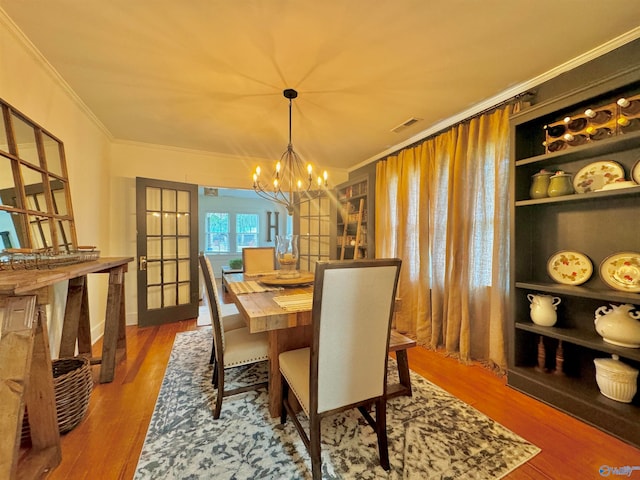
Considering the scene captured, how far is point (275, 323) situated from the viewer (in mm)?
1395

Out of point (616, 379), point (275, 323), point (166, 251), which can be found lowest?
point (616, 379)

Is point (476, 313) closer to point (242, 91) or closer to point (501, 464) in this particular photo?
point (501, 464)

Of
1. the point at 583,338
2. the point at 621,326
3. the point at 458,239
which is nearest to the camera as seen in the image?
the point at 621,326

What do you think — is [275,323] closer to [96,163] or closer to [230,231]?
[96,163]

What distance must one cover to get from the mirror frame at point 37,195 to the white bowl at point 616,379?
3800mm

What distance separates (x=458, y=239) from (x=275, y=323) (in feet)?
6.93

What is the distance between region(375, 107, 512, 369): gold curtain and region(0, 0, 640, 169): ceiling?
416 mm

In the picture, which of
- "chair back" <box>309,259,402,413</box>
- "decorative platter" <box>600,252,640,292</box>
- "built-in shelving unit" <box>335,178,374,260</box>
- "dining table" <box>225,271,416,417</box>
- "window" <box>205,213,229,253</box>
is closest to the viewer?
"chair back" <box>309,259,402,413</box>

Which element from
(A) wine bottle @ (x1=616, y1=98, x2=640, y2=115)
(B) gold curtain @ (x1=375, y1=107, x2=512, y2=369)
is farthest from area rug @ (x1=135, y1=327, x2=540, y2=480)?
(A) wine bottle @ (x1=616, y1=98, x2=640, y2=115)

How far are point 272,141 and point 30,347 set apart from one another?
3057mm

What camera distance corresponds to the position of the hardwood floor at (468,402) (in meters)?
1.33

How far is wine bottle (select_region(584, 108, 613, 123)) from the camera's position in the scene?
5.72 feet

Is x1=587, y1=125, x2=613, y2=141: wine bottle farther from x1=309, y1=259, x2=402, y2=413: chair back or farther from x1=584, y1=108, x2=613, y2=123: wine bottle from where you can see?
x1=309, y1=259, x2=402, y2=413: chair back

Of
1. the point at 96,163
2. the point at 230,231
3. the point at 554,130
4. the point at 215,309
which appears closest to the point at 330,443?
the point at 215,309
